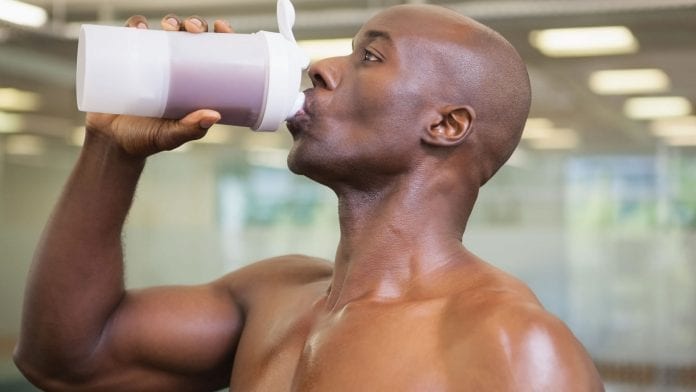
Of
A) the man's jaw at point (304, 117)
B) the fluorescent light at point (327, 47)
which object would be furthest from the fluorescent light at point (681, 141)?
the man's jaw at point (304, 117)

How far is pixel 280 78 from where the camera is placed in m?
1.24

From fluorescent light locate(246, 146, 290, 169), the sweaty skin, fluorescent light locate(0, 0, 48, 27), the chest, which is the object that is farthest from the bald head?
fluorescent light locate(0, 0, 48, 27)

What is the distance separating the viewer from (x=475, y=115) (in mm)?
1337

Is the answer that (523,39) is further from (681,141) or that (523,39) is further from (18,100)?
(18,100)

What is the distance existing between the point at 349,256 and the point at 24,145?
2.39 m

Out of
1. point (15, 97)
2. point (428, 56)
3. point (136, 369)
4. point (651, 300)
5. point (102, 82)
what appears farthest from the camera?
point (15, 97)

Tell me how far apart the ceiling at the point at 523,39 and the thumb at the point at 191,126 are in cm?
206

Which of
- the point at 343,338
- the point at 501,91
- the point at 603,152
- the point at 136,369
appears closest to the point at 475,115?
the point at 501,91

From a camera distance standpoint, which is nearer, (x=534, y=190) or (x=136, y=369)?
(x=136, y=369)

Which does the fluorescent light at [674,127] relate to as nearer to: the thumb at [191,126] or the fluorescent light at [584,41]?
the fluorescent light at [584,41]

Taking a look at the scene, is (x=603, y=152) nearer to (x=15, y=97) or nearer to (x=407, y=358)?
(x=15, y=97)

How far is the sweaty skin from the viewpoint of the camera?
1235mm

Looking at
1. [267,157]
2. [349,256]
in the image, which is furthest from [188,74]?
[267,157]

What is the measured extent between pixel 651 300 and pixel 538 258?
0.33 metres
